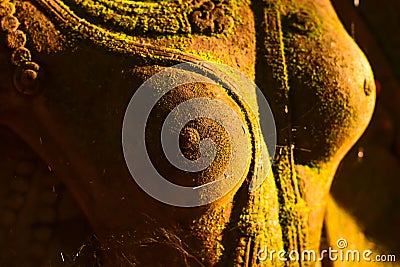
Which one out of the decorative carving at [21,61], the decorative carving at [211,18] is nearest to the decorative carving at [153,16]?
the decorative carving at [211,18]

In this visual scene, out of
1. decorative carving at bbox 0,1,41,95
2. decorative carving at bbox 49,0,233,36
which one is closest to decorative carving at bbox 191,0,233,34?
decorative carving at bbox 49,0,233,36

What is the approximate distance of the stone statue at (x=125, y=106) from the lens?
1.11 metres

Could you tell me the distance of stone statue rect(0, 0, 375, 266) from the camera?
1.11 m

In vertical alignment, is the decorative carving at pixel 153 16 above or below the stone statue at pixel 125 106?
above

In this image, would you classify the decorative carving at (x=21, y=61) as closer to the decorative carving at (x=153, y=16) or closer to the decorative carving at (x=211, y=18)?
the decorative carving at (x=153, y=16)

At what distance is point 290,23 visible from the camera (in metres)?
1.28

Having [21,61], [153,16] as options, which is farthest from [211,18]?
[21,61]

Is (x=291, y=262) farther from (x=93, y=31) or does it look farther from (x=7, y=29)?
(x=7, y=29)

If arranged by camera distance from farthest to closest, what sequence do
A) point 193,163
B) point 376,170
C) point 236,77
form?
point 376,170, point 236,77, point 193,163

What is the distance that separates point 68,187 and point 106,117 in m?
0.17

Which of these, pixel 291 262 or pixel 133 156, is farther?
pixel 291 262

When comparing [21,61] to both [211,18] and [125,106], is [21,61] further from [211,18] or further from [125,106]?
[211,18]

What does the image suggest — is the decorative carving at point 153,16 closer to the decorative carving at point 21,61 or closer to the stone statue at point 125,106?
the stone statue at point 125,106

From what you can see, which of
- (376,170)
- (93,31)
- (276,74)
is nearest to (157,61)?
(93,31)
